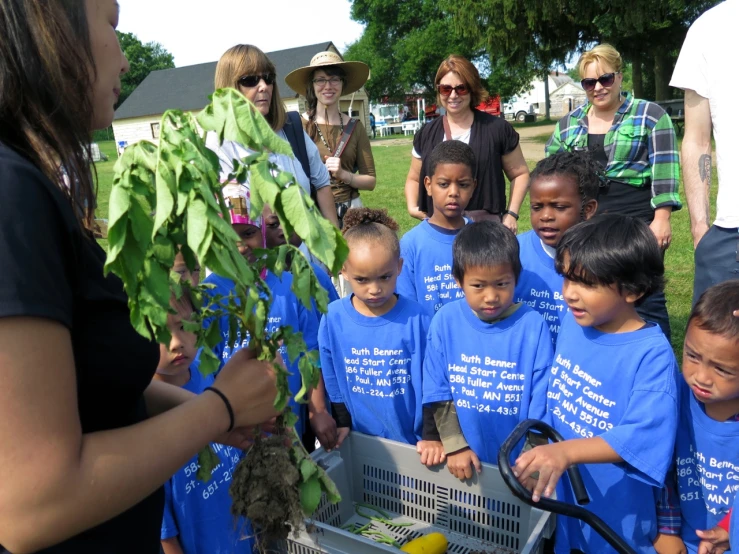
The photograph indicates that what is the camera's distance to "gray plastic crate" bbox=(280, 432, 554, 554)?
2.16 metres

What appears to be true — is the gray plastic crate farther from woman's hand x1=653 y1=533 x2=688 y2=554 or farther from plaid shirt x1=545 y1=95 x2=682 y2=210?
plaid shirt x1=545 y1=95 x2=682 y2=210

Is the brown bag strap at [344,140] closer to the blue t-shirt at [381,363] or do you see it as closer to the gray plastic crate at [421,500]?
the blue t-shirt at [381,363]

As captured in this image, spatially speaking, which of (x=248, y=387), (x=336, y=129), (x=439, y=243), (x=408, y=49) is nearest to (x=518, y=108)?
(x=408, y=49)

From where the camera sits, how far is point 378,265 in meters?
2.83

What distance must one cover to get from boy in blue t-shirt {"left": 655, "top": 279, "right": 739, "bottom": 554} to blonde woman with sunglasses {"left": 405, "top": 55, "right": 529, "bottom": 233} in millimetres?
2334

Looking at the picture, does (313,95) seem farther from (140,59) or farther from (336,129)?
(140,59)

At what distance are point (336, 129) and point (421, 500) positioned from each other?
3.58m

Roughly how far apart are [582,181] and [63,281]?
116 inches

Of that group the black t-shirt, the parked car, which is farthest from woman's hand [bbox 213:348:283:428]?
the parked car

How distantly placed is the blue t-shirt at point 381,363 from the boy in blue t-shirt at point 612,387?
70 centimetres

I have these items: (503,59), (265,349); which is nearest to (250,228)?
(265,349)

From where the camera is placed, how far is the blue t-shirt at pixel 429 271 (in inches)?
134

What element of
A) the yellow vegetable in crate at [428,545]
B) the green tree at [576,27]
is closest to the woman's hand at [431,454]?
the yellow vegetable in crate at [428,545]

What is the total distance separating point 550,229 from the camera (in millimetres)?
3131
